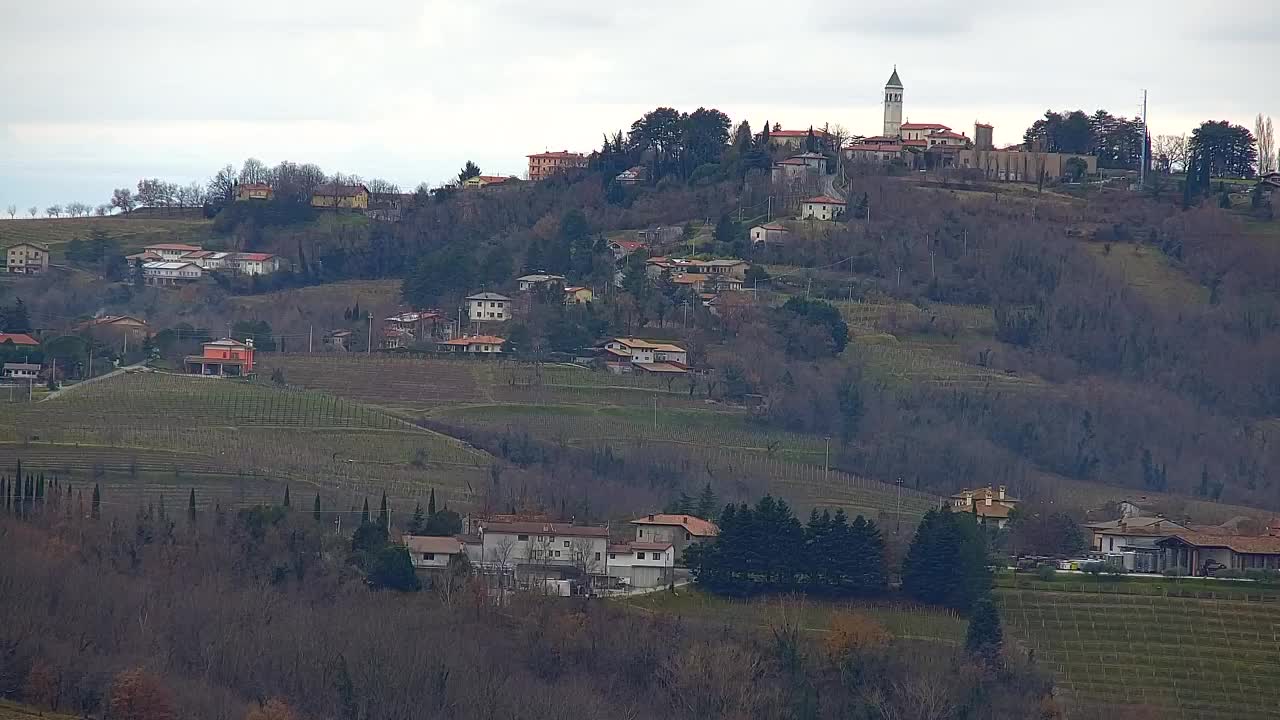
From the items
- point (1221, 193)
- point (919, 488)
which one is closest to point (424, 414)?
point (919, 488)

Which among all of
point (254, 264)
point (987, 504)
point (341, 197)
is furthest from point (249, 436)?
point (341, 197)

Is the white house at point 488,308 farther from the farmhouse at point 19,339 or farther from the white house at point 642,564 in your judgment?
the white house at point 642,564

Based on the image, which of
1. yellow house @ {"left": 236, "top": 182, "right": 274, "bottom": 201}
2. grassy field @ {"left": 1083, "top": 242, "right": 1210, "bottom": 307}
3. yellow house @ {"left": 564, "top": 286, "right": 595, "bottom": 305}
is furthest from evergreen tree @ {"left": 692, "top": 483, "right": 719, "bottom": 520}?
yellow house @ {"left": 236, "top": 182, "right": 274, "bottom": 201}

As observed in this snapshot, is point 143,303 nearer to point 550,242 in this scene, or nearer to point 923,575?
point 550,242

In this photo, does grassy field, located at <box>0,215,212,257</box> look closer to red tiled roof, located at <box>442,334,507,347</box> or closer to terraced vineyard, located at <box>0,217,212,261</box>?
terraced vineyard, located at <box>0,217,212,261</box>

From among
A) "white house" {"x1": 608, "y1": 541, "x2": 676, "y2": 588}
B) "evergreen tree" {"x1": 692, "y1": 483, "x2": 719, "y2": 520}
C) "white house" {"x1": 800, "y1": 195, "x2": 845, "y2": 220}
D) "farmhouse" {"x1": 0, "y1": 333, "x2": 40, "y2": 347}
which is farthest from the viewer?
"white house" {"x1": 800, "y1": 195, "x2": 845, "y2": 220}

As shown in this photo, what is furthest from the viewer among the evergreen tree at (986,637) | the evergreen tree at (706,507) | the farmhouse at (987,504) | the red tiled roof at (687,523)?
the farmhouse at (987,504)

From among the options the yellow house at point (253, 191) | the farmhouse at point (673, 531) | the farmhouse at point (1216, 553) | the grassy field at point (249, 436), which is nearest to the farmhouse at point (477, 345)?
the grassy field at point (249, 436)
